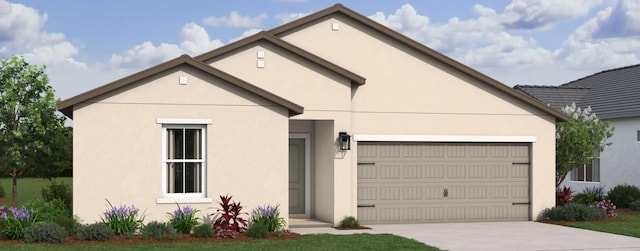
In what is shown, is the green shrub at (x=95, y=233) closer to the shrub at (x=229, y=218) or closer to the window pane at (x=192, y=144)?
the shrub at (x=229, y=218)

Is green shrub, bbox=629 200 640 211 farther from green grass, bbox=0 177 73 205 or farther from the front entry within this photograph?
green grass, bbox=0 177 73 205

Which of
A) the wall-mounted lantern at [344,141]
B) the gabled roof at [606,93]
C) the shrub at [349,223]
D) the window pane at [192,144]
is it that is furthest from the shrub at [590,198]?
the window pane at [192,144]

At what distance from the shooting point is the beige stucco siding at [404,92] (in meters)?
20.0

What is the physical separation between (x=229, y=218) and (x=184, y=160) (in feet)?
5.50

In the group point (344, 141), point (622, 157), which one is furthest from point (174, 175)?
point (622, 157)

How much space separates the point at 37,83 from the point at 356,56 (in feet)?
35.6

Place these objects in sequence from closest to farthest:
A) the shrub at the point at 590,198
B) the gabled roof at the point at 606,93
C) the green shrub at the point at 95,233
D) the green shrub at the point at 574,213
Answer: the green shrub at the point at 95,233
the green shrub at the point at 574,213
the shrub at the point at 590,198
the gabled roof at the point at 606,93

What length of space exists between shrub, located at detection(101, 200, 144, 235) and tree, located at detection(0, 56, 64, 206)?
9.37 metres

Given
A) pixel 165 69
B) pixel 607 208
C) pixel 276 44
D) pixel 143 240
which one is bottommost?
pixel 143 240

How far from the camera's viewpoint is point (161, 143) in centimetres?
1681

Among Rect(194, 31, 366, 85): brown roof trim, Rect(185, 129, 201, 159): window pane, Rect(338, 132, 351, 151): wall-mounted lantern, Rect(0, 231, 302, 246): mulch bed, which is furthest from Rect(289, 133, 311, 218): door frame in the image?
Rect(0, 231, 302, 246): mulch bed

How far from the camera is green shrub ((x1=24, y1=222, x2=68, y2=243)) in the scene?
15.2m

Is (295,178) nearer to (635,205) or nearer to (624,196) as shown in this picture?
(635,205)

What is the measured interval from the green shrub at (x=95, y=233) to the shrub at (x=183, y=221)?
4.48ft
